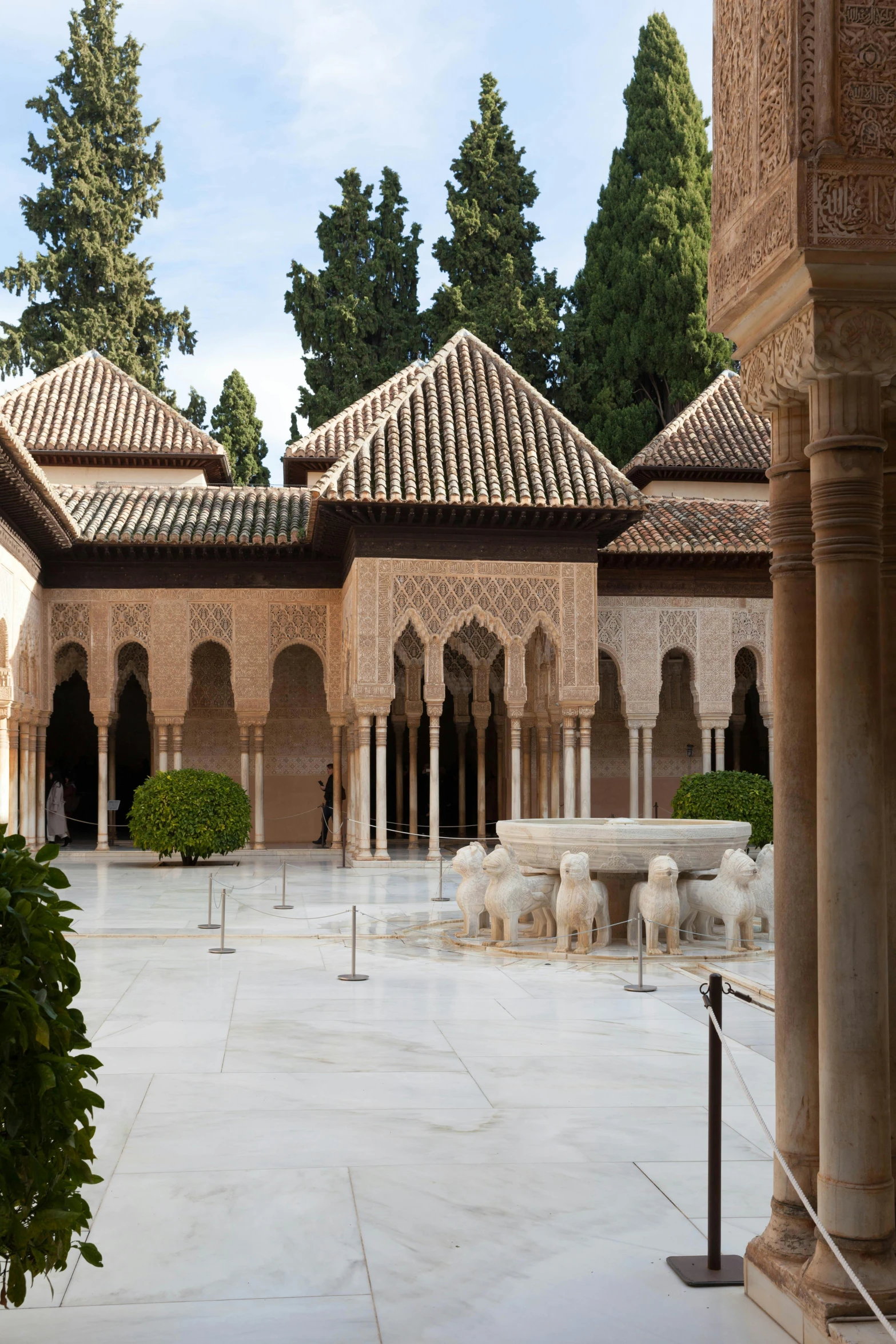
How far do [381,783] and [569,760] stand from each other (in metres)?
2.79

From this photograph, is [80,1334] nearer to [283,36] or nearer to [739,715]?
[283,36]

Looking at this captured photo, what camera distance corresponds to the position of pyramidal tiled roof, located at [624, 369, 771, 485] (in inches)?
986

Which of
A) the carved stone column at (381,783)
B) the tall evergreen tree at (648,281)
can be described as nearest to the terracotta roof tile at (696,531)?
the carved stone column at (381,783)

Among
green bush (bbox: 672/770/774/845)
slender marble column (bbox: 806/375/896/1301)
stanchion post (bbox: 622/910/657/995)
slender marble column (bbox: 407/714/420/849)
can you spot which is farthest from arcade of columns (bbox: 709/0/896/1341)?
slender marble column (bbox: 407/714/420/849)

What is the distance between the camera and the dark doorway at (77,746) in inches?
1031

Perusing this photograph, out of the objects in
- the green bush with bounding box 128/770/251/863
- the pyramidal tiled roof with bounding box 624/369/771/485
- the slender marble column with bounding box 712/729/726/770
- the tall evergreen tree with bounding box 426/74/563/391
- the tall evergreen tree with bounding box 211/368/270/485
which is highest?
the tall evergreen tree with bounding box 426/74/563/391

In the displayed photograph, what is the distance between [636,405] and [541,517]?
14.2 m

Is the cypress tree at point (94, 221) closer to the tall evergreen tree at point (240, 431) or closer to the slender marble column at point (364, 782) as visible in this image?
the tall evergreen tree at point (240, 431)

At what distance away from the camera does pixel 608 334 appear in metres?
32.2

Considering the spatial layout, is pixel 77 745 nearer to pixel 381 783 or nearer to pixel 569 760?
pixel 381 783

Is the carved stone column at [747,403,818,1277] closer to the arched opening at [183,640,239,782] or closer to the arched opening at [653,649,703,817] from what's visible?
the arched opening at [183,640,239,782]

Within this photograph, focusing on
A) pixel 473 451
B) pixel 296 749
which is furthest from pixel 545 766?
pixel 296 749

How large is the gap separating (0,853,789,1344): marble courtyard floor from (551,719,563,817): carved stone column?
10.5m

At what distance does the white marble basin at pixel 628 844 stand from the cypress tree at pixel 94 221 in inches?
898
